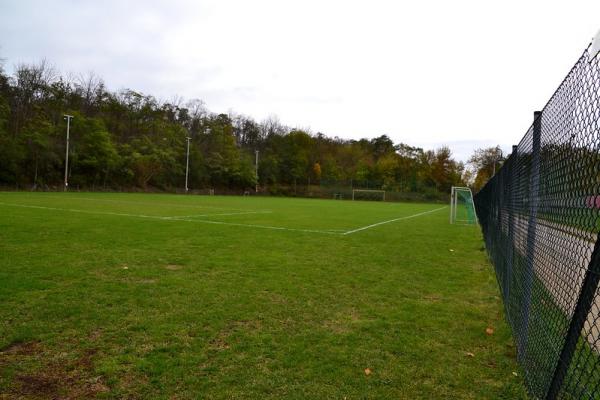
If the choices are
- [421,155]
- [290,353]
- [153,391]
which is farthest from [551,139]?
[421,155]

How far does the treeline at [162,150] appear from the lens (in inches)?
1698

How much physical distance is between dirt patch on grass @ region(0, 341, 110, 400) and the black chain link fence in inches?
108

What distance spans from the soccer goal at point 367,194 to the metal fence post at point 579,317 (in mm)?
56464

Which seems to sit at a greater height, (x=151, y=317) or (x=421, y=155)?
(x=421, y=155)

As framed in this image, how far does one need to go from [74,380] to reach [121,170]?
2014 inches

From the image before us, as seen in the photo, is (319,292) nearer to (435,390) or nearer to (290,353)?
(290,353)

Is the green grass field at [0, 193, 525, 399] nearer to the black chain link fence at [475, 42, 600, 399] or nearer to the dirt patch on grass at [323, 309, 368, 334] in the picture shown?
the dirt patch on grass at [323, 309, 368, 334]

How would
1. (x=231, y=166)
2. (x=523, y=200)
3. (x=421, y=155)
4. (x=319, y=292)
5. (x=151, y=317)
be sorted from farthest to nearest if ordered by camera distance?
1. (x=421, y=155)
2. (x=231, y=166)
3. (x=319, y=292)
4. (x=151, y=317)
5. (x=523, y=200)

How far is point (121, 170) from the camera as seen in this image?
164 feet

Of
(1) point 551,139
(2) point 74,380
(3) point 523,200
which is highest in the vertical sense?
(1) point 551,139

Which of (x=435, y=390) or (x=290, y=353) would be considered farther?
(x=290, y=353)

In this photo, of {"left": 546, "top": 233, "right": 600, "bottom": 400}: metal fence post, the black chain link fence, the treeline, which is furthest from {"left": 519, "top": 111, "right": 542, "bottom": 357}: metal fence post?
the treeline

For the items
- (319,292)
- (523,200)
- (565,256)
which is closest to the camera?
(565,256)

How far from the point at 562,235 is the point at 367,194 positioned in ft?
193
